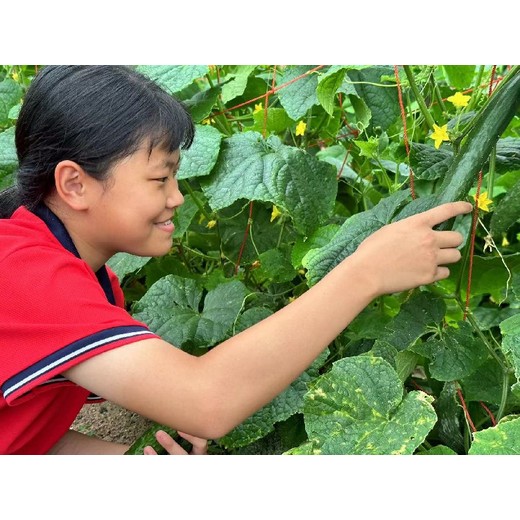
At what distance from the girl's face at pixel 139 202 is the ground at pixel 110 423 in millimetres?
491

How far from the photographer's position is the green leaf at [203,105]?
1257 millimetres

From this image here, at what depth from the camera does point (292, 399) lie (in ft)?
3.46

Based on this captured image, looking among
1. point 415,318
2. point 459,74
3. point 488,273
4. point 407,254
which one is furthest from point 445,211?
point 459,74

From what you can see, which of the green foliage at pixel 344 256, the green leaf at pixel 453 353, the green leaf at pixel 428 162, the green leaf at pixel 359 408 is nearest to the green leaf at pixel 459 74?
the green foliage at pixel 344 256

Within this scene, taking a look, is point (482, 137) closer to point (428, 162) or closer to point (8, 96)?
point (428, 162)

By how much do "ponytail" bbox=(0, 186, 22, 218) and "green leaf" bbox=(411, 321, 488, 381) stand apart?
54 cm

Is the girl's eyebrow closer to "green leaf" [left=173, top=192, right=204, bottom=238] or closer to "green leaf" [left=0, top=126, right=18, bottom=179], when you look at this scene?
"green leaf" [left=173, top=192, right=204, bottom=238]

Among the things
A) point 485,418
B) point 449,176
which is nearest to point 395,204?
point 449,176

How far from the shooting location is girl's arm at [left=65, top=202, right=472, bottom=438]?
84cm

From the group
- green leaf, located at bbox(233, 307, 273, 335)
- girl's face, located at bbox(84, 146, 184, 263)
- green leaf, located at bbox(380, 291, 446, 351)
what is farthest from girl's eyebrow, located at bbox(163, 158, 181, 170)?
green leaf, located at bbox(380, 291, 446, 351)

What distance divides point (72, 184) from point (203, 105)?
0.37 m

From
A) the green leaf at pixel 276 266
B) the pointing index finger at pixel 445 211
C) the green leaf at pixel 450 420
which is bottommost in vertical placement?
the green leaf at pixel 450 420

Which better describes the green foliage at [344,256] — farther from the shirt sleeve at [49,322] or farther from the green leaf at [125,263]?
the shirt sleeve at [49,322]
